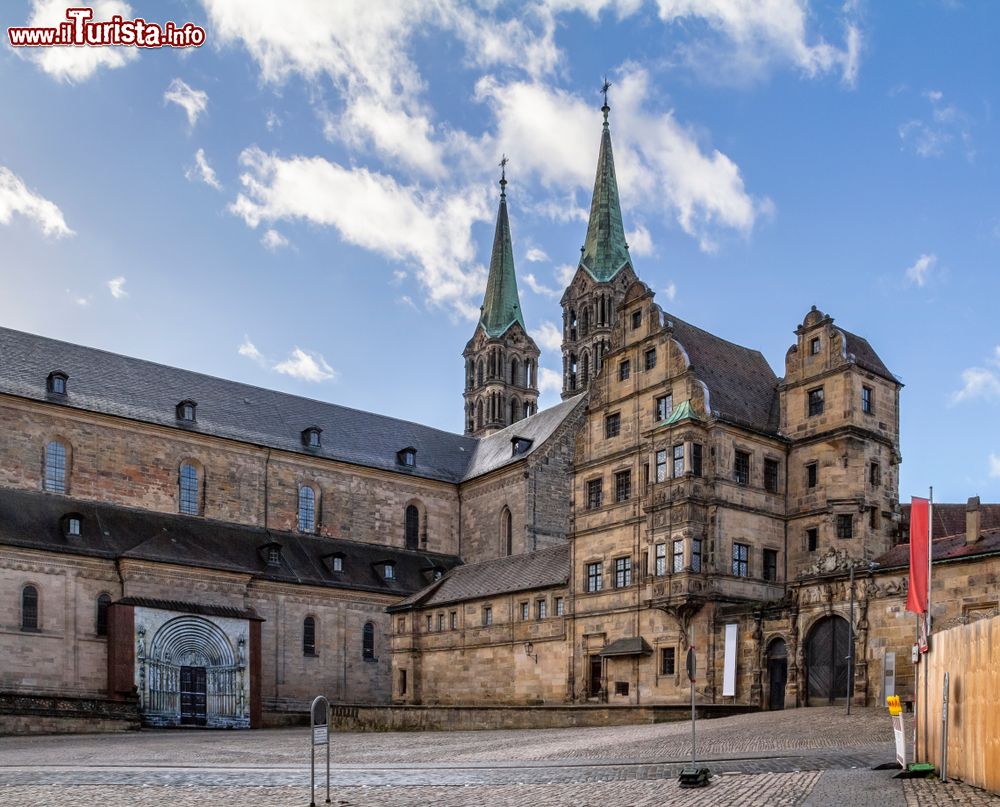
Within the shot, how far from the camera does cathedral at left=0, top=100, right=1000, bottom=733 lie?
3859cm

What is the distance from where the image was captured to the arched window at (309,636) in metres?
56.3

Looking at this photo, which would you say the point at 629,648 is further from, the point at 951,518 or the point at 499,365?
the point at 499,365

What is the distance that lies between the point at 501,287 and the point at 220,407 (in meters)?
39.6

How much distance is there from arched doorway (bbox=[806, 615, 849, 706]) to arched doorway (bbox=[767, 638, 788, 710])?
1437 mm

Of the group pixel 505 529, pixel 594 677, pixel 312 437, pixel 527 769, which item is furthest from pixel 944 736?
pixel 312 437

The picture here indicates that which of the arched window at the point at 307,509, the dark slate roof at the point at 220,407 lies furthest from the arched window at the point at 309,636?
the dark slate roof at the point at 220,407

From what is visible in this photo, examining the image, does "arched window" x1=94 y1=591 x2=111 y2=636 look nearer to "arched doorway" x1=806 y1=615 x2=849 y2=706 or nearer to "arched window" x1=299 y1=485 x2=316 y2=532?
"arched window" x1=299 y1=485 x2=316 y2=532

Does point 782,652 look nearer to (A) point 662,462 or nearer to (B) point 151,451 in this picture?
(A) point 662,462

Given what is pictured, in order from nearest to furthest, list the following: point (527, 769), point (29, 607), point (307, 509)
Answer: point (527, 769) → point (29, 607) → point (307, 509)

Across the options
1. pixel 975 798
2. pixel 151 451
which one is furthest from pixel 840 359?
pixel 151 451

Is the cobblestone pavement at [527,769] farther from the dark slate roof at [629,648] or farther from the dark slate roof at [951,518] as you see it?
the dark slate roof at [951,518]

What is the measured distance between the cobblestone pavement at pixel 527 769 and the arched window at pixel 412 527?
1334 inches

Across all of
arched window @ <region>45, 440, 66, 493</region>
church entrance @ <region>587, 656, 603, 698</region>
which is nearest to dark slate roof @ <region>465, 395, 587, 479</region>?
church entrance @ <region>587, 656, 603, 698</region>

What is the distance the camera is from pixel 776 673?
35562 millimetres
